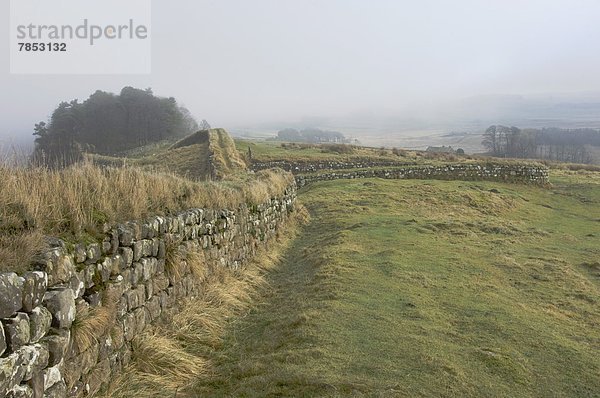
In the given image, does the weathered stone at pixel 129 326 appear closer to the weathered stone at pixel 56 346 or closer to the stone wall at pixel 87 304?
the stone wall at pixel 87 304

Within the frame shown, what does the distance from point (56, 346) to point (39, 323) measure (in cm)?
34

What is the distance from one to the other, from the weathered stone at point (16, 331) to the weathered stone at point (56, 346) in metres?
0.34

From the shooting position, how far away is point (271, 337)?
8172mm

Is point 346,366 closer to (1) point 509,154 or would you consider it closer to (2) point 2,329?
(2) point 2,329

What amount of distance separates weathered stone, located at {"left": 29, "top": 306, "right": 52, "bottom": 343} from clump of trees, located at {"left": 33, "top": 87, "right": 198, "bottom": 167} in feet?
201

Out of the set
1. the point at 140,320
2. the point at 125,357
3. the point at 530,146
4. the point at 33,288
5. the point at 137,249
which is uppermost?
the point at 530,146

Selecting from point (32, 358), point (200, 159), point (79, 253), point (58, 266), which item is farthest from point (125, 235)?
point (200, 159)

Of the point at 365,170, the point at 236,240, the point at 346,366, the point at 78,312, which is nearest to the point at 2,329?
the point at 78,312

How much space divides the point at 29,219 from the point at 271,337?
426 centimetres

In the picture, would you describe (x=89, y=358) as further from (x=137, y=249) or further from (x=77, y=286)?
(x=137, y=249)

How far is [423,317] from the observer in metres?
8.96

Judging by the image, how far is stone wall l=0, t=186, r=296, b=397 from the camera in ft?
14.4

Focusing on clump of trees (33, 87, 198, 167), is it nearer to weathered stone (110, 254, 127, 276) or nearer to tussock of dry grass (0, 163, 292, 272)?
tussock of dry grass (0, 163, 292, 272)

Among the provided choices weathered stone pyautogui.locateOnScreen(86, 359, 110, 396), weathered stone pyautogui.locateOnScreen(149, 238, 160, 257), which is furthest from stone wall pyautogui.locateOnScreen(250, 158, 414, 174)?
weathered stone pyautogui.locateOnScreen(86, 359, 110, 396)
